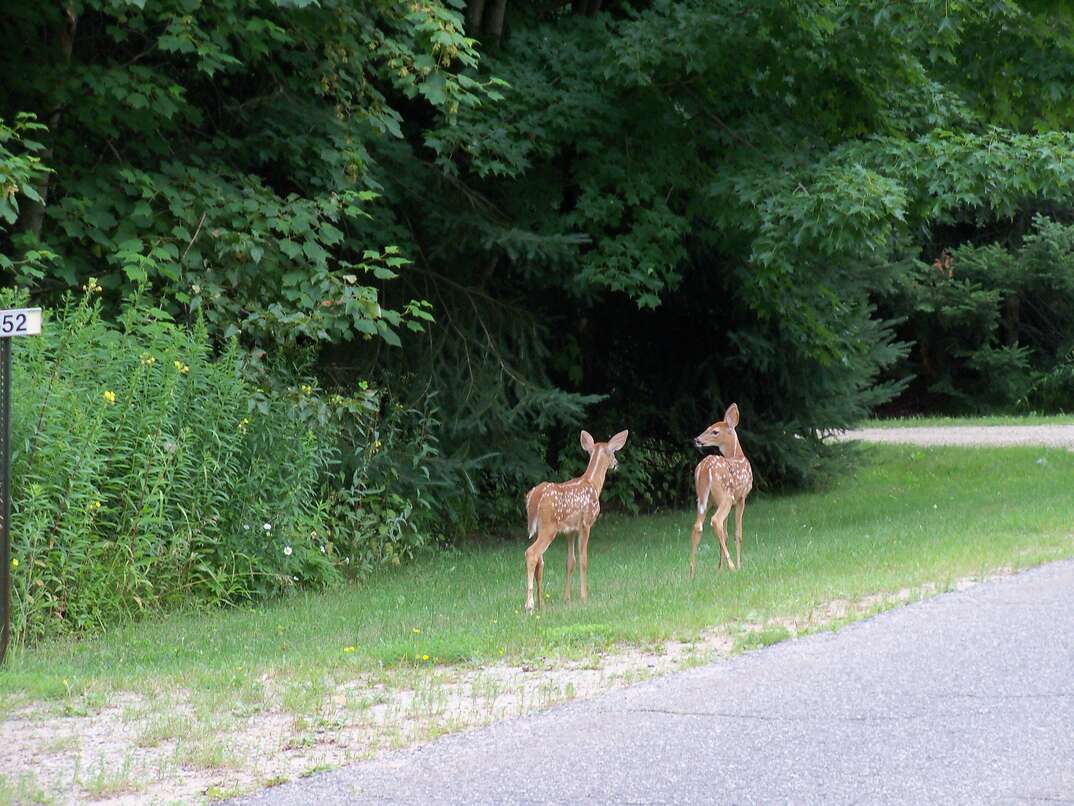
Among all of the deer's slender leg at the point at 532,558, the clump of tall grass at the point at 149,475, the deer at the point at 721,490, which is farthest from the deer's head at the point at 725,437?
the deer's slender leg at the point at 532,558

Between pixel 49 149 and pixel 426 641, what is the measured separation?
651 centimetres

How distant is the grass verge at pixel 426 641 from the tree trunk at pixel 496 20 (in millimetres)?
6354

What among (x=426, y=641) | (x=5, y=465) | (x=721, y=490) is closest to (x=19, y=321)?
(x=5, y=465)

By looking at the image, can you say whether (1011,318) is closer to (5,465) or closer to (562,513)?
(562,513)

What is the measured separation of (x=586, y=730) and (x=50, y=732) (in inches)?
107

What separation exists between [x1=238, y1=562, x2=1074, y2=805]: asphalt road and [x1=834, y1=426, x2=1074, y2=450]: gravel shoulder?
2022cm

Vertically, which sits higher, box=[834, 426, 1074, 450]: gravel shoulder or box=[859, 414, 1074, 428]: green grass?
box=[859, 414, 1074, 428]: green grass

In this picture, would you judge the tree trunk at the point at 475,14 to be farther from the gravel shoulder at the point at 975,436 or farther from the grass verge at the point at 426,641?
the gravel shoulder at the point at 975,436

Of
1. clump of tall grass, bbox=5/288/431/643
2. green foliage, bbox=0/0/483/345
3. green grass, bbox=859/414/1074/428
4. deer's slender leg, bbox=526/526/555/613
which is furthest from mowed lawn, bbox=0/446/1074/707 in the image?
green grass, bbox=859/414/1074/428

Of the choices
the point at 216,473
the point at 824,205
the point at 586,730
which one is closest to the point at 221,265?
the point at 216,473

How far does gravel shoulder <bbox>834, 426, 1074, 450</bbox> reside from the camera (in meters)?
30.4

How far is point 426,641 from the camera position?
9945 mm

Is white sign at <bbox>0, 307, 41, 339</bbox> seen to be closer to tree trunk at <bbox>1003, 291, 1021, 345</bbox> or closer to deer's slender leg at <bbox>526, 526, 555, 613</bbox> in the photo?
deer's slender leg at <bbox>526, 526, 555, 613</bbox>

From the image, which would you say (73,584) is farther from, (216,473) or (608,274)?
(608,274)
